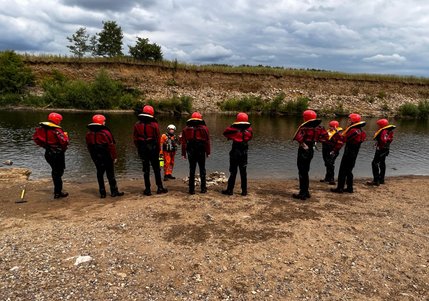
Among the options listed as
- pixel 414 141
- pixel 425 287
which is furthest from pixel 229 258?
pixel 414 141

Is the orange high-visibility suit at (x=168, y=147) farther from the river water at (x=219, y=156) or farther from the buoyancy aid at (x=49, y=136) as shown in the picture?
the buoyancy aid at (x=49, y=136)

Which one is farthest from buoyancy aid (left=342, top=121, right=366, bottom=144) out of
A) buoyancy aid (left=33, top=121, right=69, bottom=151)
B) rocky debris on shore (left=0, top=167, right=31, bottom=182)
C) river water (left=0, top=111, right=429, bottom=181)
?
rocky debris on shore (left=0, top=167, right=31, bottom=182)

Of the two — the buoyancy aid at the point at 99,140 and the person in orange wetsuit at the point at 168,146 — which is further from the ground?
the buoyancy aid at the point at 99,140

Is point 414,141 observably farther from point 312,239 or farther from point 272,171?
point 312,239

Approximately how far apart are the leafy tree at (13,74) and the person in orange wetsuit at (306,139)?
145 ft

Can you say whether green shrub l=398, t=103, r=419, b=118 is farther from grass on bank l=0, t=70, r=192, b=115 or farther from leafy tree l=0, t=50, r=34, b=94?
leafy tree l=0, t=50, r=34, b=94

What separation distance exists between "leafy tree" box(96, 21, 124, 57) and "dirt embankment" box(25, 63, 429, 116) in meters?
10.3

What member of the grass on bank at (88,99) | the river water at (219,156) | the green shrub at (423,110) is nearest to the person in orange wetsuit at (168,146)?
the river water at (219,156)

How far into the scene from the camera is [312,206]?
9.84m

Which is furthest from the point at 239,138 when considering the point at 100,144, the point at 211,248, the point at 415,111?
the point at 415,111

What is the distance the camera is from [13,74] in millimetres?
43969

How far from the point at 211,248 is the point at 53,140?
19.0ft

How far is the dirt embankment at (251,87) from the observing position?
5078 centimetres

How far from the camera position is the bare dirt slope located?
18.1ft
